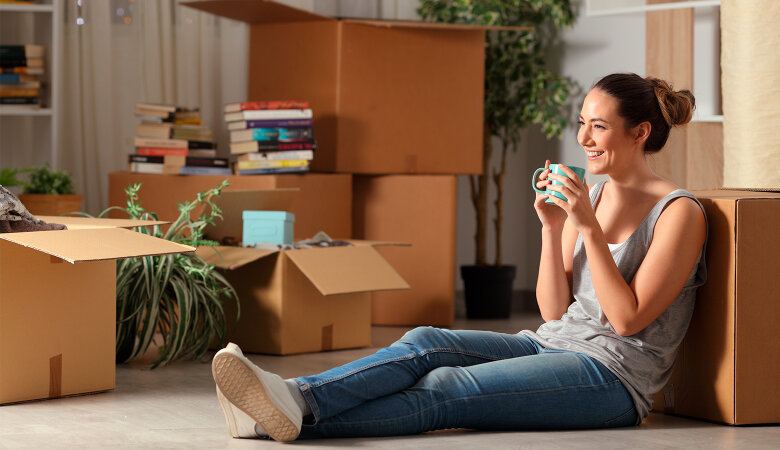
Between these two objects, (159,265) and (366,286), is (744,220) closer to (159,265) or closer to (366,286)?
(366,286)

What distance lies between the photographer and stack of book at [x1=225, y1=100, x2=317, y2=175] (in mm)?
3594

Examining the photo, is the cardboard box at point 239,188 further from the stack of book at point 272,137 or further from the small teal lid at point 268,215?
the small teal lid at point 268,215

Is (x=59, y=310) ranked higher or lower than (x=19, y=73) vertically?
lower

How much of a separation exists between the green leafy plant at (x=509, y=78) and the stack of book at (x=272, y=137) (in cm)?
85

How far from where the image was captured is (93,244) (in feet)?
6.86

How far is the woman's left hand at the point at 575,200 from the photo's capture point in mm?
1869

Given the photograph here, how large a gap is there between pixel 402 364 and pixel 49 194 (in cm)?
198

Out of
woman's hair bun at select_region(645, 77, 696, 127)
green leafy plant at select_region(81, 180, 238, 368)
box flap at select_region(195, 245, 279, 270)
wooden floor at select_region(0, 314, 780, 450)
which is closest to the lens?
wooden floor at select_region(0, 314, 780, 450)

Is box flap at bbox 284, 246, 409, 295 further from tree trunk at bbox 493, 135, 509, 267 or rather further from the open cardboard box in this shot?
tree trunk at bbox 493, 135, 509, 267

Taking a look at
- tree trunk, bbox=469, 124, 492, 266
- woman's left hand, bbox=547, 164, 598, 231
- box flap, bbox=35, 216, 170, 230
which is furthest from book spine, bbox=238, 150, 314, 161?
woman's left hand, bbox=547, 164, 598, 231

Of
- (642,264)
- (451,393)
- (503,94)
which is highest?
(503,94)

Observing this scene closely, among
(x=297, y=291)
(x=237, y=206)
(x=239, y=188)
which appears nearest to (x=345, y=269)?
(x=297, y=291)

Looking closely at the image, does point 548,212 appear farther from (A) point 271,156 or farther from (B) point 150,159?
(B) point 150,159

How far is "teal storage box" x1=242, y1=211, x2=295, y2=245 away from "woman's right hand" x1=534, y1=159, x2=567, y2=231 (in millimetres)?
1226
